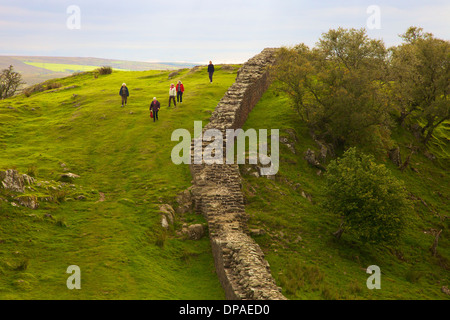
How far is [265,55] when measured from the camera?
50.4m

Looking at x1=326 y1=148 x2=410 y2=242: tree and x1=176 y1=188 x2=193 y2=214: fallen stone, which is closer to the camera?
x1=326 y1=148 x2=410 y2=242: tree

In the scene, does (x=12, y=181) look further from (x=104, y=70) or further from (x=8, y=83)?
(x=8, y=83)

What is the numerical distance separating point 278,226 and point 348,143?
51.9ft

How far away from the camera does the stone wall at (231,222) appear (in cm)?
1817

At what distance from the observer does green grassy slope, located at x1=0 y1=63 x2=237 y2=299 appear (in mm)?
18062

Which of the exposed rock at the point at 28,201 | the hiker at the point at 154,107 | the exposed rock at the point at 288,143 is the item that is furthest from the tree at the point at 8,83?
the exposed rock at the point at 288,143

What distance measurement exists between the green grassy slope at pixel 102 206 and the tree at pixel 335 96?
9.13 meters

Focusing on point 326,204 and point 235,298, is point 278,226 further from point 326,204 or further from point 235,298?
point 235,298

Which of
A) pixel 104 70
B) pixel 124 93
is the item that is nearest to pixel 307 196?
pixel 124 93

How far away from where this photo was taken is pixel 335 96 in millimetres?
36000

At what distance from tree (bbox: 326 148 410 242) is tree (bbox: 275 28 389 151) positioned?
10828mm

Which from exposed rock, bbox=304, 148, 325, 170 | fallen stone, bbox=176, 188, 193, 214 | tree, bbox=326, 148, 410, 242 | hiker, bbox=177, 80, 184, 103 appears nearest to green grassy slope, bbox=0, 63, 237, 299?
fallen stone, bbox=176, 188, 193, 214

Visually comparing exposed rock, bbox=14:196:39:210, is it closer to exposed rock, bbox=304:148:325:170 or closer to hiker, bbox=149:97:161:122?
hiker, bbox=149:97:161:122
